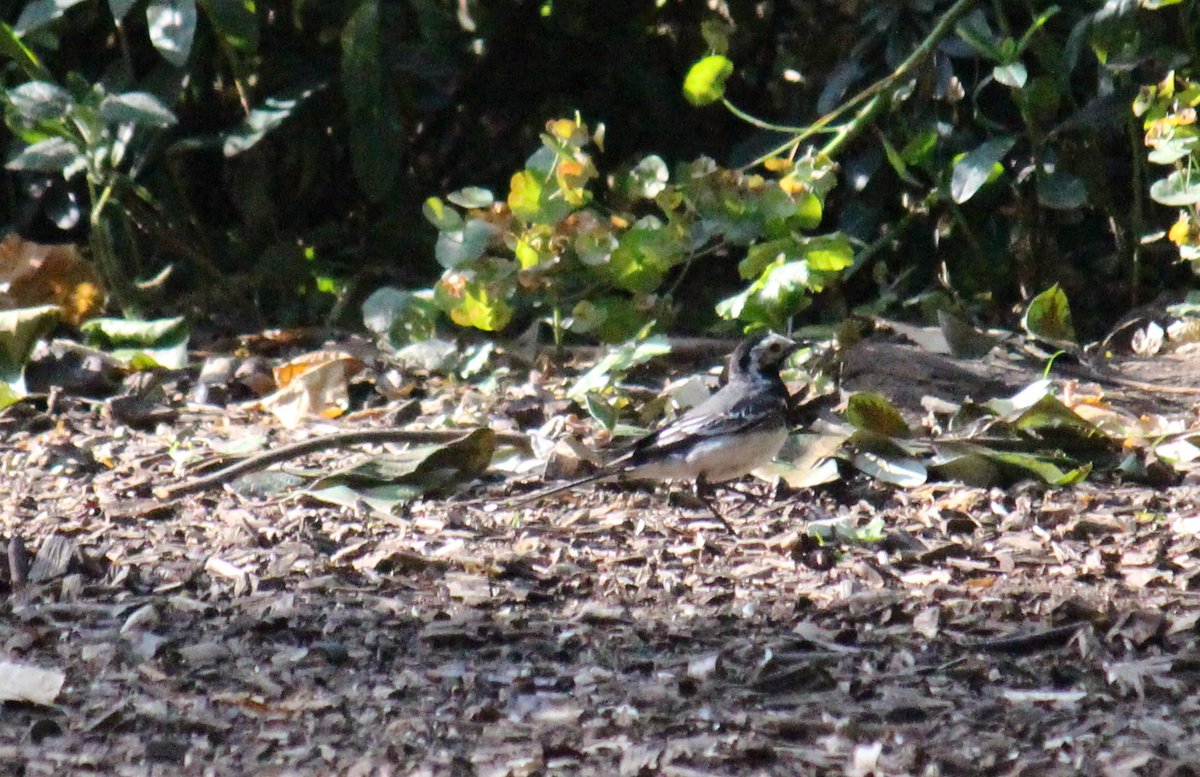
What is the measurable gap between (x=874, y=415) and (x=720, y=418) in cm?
51

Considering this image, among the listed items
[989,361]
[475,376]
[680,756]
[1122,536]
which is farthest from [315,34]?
[680,756]

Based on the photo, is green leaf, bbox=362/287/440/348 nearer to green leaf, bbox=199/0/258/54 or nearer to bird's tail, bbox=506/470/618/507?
green leaf, bbox=199/0/258/54

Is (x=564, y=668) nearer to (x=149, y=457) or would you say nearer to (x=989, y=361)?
(x=149, y=457)

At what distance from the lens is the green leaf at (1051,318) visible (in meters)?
6.26

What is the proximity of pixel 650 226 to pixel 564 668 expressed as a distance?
107 inches

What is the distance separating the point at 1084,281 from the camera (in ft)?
24.2

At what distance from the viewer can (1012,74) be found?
20.5 feet

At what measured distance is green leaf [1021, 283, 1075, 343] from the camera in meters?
6.26

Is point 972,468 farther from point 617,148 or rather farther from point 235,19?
point 235,19

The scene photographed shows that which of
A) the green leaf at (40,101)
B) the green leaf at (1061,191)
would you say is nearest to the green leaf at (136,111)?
the green leaf at (40,101)

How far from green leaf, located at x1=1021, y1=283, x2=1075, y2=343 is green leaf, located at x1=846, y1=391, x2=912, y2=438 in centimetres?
Result: 111

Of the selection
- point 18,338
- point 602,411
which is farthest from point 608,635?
point 18,338

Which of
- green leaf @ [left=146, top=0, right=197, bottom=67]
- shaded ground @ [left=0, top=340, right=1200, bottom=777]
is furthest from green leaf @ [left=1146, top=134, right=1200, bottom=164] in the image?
green leaf @ [left=146, top=0, right=197, bottom=67]

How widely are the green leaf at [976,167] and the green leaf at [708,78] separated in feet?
3.33
